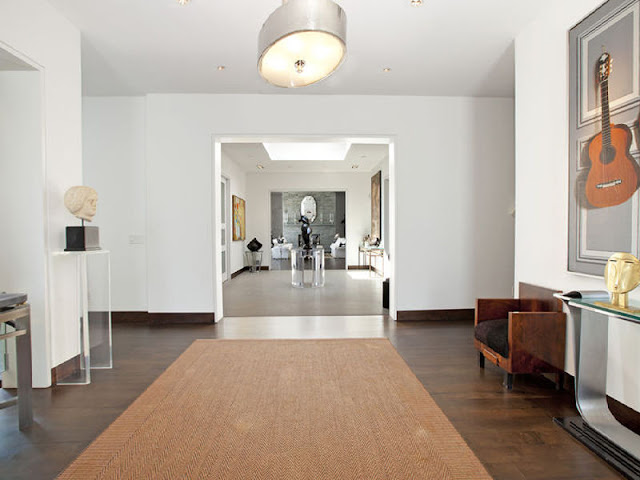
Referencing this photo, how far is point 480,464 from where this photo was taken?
6.95 ft

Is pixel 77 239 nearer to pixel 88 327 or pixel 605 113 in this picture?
pixel 88 327

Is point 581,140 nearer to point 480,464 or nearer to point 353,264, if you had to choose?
point 480,464

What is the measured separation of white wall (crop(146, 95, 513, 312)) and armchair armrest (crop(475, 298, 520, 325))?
1.84 m

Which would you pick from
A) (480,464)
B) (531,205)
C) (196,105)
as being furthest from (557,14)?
(196,105)

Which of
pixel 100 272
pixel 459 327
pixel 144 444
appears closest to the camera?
pixel 144 444

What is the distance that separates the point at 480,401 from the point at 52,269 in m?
3.64

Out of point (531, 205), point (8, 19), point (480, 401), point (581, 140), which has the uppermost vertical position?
point (8, 19)

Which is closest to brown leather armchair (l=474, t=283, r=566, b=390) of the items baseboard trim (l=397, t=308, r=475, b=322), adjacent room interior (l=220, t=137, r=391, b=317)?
baseboard trim (l=397, t=308, r=475, b=322)

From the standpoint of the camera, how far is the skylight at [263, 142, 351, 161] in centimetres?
1032

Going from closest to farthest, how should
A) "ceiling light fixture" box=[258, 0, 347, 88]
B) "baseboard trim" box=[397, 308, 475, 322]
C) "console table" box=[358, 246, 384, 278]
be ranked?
"ceiling light fixture" box=[258, 0, 347, 88], "baseboard trim" box=[397, 308, 475, 322], "console table" box=[358, 246, 384, 278]

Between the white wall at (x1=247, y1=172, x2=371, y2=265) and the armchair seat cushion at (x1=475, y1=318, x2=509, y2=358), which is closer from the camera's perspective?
the armchair seat cushion at (x1=475, y1=318, x2=509, y2=358)

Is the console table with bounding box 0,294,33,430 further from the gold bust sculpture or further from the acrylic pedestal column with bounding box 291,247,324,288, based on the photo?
the acrylic pedestal column with bounding box 291,247,324,288

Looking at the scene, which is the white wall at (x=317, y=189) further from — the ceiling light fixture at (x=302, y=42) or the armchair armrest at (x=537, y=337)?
the ceiling light fixture at (x=302, y=42)

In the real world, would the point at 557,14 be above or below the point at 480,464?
above
